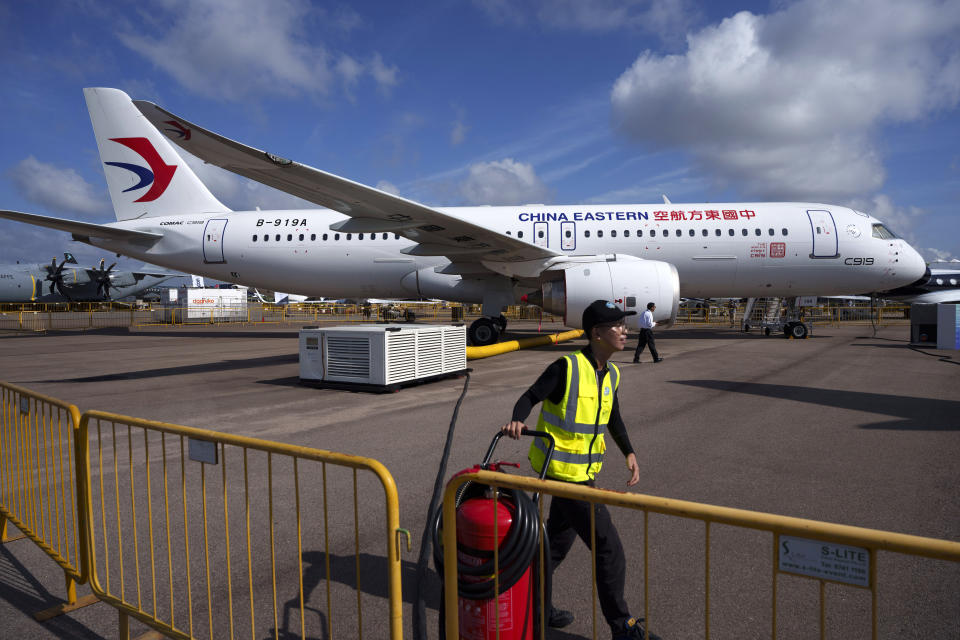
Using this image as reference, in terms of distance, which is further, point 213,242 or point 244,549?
point 213,242

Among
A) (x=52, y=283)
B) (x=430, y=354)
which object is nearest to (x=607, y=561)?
(x=430, y=354)

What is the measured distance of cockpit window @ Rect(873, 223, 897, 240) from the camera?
14.2 metres

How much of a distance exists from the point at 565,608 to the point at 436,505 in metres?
1.40

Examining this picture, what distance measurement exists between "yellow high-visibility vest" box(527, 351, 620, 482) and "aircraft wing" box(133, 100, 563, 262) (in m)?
6.77

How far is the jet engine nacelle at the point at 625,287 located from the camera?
11250 millimetres

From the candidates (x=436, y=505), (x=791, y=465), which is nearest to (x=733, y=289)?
(x=791, y=465)

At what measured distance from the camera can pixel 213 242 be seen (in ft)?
51.9

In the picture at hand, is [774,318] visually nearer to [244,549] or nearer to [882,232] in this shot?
[882,232]

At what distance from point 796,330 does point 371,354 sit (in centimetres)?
1519

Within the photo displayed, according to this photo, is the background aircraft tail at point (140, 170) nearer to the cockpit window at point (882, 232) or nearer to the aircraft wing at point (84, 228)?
the aircraft wing at point (84, 228)

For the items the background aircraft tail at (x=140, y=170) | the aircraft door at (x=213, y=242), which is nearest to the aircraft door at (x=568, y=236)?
the aircraft door at (x=213, y=242)

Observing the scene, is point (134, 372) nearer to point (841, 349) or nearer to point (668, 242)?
point (668, 242)

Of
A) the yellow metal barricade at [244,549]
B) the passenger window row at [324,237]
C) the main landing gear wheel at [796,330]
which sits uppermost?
the passenger window row at [324,237]

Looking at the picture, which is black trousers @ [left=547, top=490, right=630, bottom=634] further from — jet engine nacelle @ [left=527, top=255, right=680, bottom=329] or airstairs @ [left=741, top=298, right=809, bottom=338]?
airstairs @ [left=741, top=298, right=809, bottom=338]
